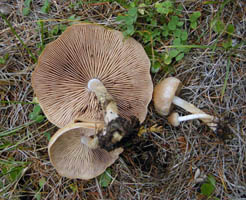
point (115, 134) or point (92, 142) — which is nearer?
point (115, 134)

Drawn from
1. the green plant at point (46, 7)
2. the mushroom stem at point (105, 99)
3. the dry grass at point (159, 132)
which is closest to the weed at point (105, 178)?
the dry grass at point (159, 132)

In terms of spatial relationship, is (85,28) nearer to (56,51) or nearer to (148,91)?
(56,51)

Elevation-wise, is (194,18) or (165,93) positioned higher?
(194,18)

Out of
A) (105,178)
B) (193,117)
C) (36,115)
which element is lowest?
(105,178)

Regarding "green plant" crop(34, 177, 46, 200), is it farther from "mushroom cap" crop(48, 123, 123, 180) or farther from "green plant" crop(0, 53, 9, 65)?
"green plant" crop(0, 53, 9, 65)

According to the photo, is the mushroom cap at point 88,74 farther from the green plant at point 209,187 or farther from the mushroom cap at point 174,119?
the green plant at point 209,187

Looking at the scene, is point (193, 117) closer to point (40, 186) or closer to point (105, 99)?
point (105, 99)

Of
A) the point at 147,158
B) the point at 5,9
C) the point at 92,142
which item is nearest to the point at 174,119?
the point at 147,158

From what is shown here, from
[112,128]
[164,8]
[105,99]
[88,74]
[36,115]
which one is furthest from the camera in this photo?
[36,115]

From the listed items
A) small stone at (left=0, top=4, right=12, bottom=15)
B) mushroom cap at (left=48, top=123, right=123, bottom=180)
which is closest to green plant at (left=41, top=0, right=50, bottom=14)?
small stone at (left=0, top=4, right=12, bottom=15)
